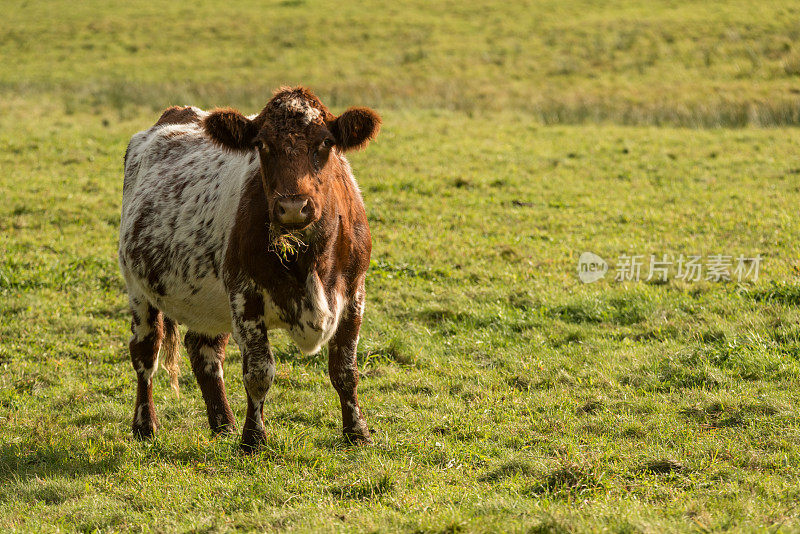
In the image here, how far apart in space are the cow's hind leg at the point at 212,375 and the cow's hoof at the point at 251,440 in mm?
667

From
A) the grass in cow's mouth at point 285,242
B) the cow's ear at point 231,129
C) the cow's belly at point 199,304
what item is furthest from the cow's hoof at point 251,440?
the cow's ear at point 231,129

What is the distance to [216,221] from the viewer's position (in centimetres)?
700

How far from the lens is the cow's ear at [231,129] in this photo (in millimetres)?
6133

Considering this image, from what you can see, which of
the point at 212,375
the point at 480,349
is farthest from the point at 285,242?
the point at 480,349

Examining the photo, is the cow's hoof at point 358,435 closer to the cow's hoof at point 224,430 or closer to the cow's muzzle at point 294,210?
the cow's hoof at point 224,430

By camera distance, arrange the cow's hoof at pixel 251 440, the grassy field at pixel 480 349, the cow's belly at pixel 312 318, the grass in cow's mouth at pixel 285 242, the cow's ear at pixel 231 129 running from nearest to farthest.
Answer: the grassy field at pixel 480 349, the grass in cow's mouth at pixel 285 242, the cow's ear at pixel 231 129, the cow's belly at pixel 312 318, the cow's hoof at pixel 251 440

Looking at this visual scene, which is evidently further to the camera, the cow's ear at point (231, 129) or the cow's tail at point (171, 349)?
the cow's tail at point (171, 349)

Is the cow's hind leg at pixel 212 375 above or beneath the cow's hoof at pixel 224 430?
above

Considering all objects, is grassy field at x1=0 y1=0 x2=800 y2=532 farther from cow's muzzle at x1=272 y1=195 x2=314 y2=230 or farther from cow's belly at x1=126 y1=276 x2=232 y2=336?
cow's muzzle at x1=272 y1=195 x2=314 y2=230

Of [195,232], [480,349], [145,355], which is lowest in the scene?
[480,349]

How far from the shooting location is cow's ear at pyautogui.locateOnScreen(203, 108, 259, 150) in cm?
613

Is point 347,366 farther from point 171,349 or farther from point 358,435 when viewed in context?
point 171,349

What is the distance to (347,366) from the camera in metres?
6.93

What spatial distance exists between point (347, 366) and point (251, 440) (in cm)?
104
